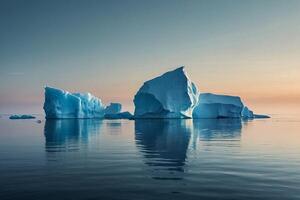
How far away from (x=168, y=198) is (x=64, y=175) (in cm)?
508

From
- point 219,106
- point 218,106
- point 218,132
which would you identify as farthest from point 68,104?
point 218,132

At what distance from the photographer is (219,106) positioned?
3629 inches

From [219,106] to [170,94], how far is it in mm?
→ 20330

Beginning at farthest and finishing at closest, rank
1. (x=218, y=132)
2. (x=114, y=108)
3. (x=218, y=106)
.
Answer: (x=114, y=108) < (x=218, y=106) < (x=218, y=132)

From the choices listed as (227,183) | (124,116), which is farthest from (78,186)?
(124,116)

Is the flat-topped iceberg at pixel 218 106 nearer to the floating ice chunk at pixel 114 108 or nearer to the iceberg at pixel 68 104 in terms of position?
the iceberg at pixel 68 104

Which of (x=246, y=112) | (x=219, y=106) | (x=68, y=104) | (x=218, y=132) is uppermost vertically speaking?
(x=68, y=104)

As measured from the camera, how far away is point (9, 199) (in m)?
9.08

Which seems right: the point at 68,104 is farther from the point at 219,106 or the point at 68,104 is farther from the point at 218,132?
the point at 218,132

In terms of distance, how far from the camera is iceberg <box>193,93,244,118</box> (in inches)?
3634

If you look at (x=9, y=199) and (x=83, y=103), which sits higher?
(x=83, y=103)

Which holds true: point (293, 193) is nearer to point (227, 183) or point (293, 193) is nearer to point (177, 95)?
point (227, 183)

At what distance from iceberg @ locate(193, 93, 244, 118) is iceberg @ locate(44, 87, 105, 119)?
3125cm

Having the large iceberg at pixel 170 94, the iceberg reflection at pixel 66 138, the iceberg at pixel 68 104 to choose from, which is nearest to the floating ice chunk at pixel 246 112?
the large iceberg at pixel 170 94
